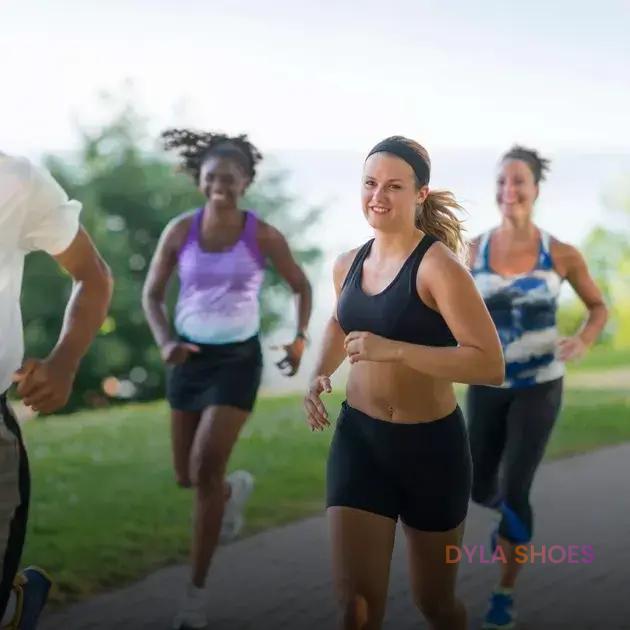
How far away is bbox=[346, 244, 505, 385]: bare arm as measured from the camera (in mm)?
1803

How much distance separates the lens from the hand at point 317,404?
192cm

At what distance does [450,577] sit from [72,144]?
60.1 inches

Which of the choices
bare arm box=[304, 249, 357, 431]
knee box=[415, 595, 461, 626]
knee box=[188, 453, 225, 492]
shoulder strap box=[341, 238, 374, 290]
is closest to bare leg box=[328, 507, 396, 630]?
knee box=[415, 595, 461, 626]

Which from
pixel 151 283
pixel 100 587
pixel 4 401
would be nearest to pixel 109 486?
pixel 100 587

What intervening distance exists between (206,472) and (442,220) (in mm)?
985

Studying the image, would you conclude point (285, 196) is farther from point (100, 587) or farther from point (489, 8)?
point (100, 587)

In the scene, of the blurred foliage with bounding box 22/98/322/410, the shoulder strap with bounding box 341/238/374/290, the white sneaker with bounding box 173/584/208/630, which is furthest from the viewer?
the blurred foliage with bounding box 22/98/322/410

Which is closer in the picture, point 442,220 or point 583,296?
point 442,220

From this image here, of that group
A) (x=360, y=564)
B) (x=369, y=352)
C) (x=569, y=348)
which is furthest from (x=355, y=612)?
(x=569, y=348)

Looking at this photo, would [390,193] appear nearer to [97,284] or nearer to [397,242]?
[397,242]

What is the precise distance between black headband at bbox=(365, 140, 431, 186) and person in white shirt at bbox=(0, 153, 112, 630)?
0.64 meters

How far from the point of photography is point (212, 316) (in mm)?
2572

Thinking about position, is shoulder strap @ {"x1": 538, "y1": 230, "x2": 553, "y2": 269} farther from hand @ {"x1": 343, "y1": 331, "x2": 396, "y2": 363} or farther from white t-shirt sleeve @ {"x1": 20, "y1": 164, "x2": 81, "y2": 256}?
white t-shirt sleeve @ {"x1": 20, "y1": 164, "x2": 81, "y2": 256}

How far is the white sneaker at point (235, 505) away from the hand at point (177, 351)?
364 mm
